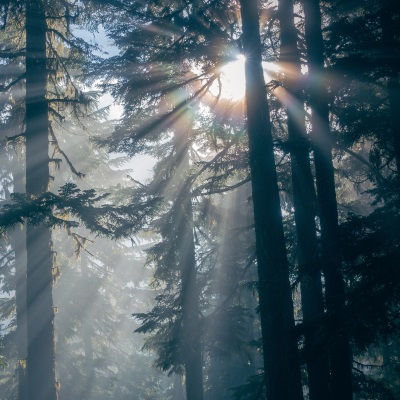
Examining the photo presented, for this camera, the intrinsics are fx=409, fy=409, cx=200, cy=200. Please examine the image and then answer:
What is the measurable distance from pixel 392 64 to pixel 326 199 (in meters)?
3.33

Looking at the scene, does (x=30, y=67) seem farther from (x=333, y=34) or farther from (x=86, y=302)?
(x=86, y=302)

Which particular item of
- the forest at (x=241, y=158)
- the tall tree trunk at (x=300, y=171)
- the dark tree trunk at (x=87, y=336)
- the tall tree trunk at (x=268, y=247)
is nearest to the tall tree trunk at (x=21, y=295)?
the forest at (x=241, y=158)

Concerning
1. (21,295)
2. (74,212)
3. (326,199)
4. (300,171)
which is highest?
(300,171)

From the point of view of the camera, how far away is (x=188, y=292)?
1530 cm

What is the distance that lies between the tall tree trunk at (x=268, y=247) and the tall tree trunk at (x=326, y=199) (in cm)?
88

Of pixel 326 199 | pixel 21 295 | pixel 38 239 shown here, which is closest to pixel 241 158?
pixel 326 199

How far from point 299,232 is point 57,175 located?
1895 cm

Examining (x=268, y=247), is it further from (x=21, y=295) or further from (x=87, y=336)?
(x=87, y=336)

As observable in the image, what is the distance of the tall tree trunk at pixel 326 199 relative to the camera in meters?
7.70

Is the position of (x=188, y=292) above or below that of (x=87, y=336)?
above

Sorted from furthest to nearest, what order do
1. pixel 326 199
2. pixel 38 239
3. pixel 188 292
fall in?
1. pixel 188 292
2. pixel 38 239
3. pixel 326 199

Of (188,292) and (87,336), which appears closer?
(188,292)

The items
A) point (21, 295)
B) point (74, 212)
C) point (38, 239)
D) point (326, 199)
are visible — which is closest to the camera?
point (326, 199)

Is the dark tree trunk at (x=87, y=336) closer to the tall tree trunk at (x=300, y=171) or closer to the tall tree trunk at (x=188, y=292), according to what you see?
the tall tree trunk at (x=188, y=292)
